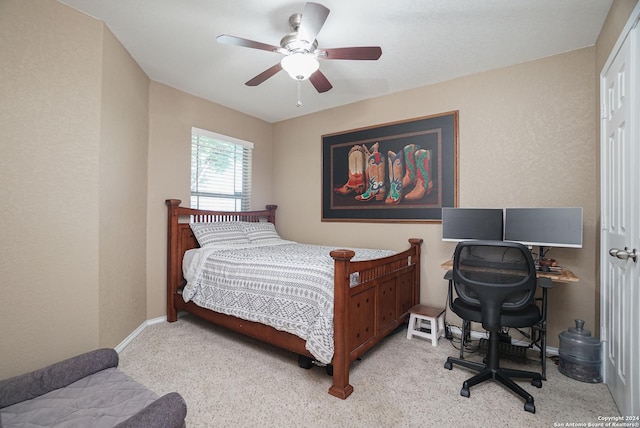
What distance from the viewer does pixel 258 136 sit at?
4449 millimetres

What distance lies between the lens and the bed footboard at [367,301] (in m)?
1.97

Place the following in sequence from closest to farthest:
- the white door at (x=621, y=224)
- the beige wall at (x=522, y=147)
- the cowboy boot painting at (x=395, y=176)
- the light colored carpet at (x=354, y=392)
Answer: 1. the white door at (x=621, y=224)
2. the light colored carpet at (x=354, y=392)
3. the beige wall at (x=522, y=147)
4. the cowboy boot painting at (x=395, y=176)

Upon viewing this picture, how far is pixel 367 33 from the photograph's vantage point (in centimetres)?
235

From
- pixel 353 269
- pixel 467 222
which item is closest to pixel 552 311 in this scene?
pixel 467 222

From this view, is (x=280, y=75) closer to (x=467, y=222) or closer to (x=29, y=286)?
(x=467, y=222)

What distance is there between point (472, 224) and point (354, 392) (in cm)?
176

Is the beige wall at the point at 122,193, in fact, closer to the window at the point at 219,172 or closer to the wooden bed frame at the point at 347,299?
the wooden bed frame at the point at 347,299

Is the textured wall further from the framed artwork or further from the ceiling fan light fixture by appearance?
the framed artwork

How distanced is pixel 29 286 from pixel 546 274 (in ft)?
11.8

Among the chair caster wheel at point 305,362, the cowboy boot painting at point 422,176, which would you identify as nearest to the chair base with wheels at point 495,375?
the chair caster wheel at point 305,362

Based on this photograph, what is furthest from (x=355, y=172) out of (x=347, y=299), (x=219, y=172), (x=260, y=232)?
(x=347, y=299)

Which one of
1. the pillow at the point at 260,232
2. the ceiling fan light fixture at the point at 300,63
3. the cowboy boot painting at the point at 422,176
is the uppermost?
the ceiling fan light fixture at the point at 300,63

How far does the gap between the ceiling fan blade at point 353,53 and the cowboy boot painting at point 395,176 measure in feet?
5.06

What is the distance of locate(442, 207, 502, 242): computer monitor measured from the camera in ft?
8.61
